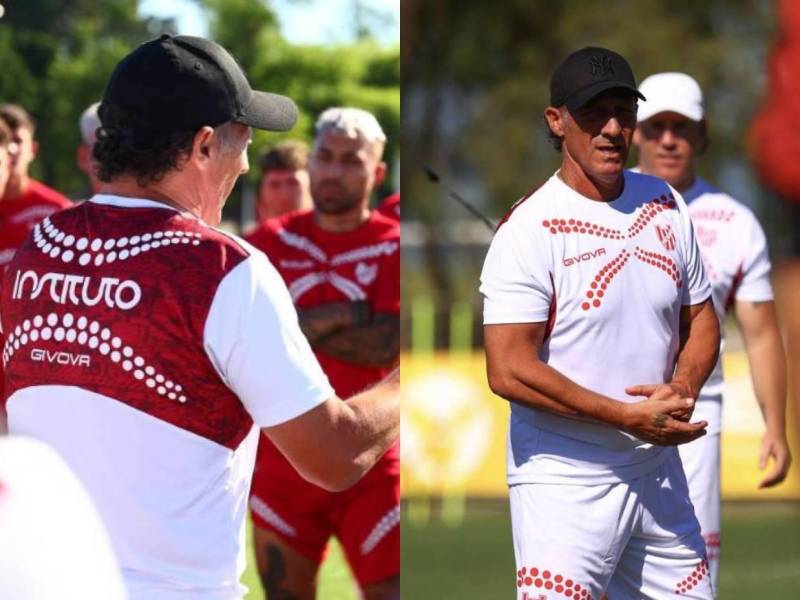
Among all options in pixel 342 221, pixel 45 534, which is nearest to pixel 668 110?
pixel 342 221

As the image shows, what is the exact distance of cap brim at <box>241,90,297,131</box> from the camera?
367 cm

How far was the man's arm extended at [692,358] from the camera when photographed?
4.70 m

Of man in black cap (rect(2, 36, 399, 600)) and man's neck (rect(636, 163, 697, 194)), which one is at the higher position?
man's neck (rect(636, 163, 697, 194))

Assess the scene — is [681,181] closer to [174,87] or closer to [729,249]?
[729,249]

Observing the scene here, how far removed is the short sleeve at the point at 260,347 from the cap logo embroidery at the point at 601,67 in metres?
1.79

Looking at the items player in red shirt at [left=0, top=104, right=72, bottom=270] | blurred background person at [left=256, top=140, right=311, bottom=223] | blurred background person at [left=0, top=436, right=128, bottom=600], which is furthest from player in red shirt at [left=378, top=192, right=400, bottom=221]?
blurred background person at [left=0, top=436, right=128, bottom=600]

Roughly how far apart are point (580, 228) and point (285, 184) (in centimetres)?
464

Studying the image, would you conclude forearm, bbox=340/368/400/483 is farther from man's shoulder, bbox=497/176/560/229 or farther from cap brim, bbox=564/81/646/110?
cap brim, bbox=564/81/646/110

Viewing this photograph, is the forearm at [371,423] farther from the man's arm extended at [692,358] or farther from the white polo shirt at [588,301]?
the man's arm extended at [692,358]

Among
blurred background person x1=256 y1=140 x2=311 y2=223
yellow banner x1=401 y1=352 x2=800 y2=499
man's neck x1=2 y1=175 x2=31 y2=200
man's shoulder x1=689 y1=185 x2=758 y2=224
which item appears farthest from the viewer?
yellow banner x1=401 y1=352 x2=800 y2=499

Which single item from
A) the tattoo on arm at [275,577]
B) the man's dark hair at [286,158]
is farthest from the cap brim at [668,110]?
the man's dark hair at [286,158]

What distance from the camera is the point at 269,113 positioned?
3.76 m

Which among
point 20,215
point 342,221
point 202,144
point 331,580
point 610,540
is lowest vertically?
point 331,580

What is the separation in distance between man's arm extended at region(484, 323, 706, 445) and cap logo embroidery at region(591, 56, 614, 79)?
30.5 inches
